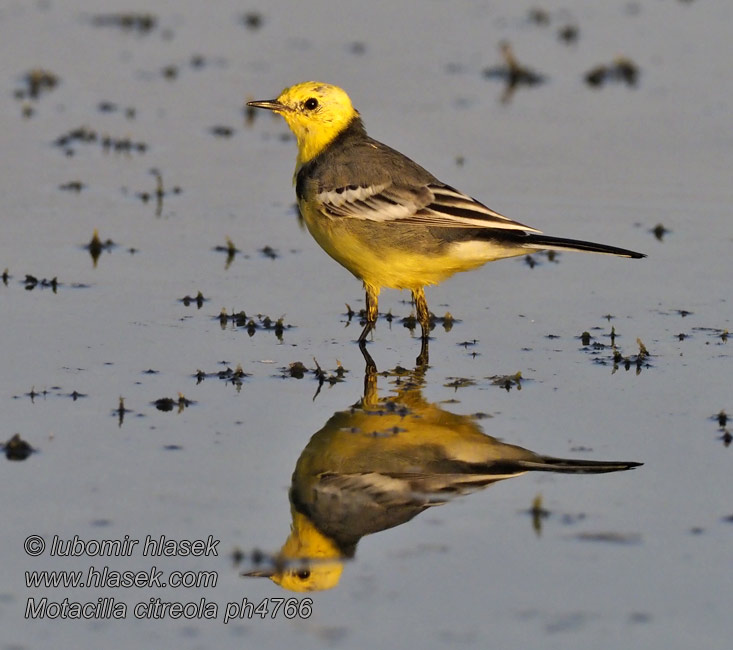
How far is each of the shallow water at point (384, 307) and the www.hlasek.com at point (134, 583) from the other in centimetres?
5

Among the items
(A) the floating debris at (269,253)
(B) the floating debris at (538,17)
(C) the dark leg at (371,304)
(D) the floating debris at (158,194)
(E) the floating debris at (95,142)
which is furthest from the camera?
(B) the floating debris at (538,17)

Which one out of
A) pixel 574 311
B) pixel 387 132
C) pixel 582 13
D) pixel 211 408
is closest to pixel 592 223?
pixel 574 311

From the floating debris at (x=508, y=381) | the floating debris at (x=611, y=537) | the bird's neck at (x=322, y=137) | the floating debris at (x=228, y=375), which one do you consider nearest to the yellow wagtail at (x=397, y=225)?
the bird's neck at (x=322, y=137)

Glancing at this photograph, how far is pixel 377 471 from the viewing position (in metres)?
7.91

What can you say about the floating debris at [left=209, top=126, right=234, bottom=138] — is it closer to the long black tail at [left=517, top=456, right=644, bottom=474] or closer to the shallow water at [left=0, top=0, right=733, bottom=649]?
the shallow water at [left=0, top=0, right=733, bottom=649]

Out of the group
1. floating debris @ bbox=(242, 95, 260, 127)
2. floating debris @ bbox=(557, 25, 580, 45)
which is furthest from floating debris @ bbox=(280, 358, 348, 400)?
floating debris @ bbox=(557, 25, 580, 45)

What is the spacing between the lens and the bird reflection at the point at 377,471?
698cm

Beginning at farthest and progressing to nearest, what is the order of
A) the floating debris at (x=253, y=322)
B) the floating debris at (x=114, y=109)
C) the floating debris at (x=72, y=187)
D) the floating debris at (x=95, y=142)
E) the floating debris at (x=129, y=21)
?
1. the floating debris at (x=129, y=21)
2. the floating debris at (x=114, y=109)
3. the floating debris at (x=95, y=142)
4. the floating debris at (x=72, y=187)
5. the floating debris at (x=253, y=322)

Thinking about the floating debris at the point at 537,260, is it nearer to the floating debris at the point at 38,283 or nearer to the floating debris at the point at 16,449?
the floating debris at the point at 38,283

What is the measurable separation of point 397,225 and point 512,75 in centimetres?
769

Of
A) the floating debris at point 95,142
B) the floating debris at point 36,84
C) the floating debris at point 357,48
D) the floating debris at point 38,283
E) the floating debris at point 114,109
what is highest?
the floating debris at point 357,48

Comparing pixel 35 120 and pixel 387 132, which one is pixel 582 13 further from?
pixel 35 120

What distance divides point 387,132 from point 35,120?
3.72 metres

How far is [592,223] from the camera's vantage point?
12.6 m
